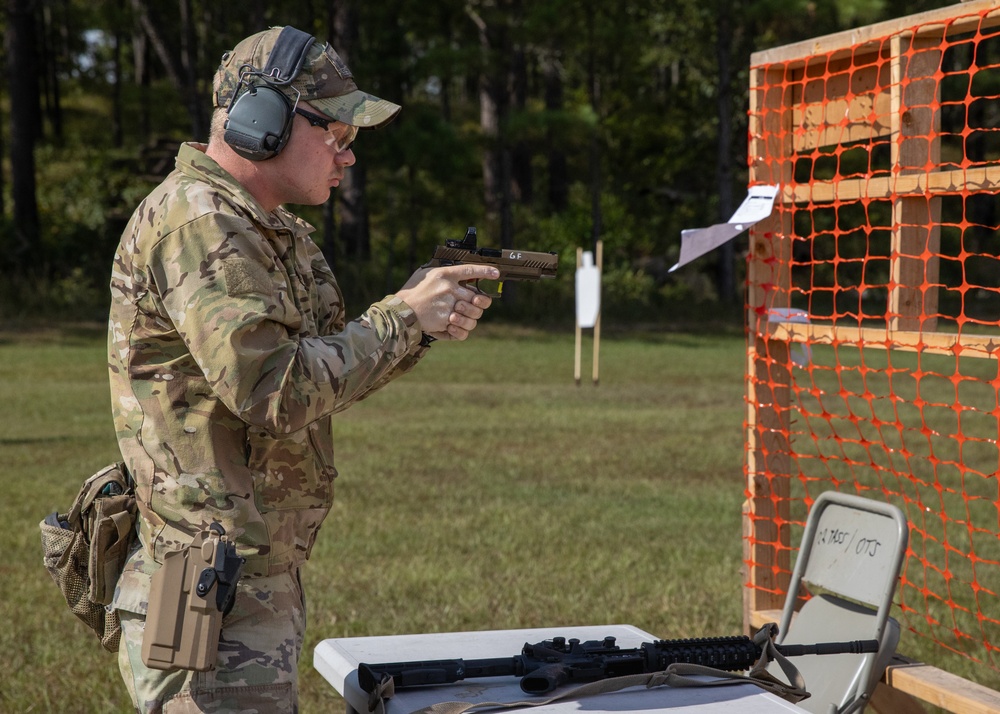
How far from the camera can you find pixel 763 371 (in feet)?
14.4

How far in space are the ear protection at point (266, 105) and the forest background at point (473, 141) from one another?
65.8 ft

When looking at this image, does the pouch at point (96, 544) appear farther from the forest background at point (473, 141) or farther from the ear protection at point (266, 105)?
the forest background at point (473, 141)

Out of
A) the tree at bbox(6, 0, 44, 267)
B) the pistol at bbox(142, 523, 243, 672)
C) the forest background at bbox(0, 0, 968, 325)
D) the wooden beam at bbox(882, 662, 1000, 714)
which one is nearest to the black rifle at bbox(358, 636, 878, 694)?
the pistol at bbox(142, 523, 243, 672)

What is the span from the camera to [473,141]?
25.5 metres

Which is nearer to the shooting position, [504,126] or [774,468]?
[774,468]

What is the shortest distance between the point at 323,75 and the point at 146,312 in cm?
61

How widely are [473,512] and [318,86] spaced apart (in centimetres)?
599

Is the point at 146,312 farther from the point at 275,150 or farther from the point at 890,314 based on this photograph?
the point at 890,314

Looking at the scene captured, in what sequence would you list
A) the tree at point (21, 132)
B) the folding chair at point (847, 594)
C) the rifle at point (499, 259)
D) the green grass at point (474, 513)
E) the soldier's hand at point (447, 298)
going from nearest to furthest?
the soldier's hand at point (447, 298) < the rifle at point (499, 259) < the folding chair at point (847, 594) < the green grass at point (474, 513) < the tree at point (21, 132)

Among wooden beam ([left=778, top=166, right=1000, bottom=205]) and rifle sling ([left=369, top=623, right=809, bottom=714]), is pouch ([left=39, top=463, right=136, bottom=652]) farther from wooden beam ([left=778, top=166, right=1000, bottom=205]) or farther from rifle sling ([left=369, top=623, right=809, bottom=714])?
wooden beam ([left=778, top=166, right=1000, bottom=205])

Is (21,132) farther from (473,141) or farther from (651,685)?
(651,685)

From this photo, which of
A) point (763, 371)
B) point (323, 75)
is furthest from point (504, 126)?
point (323, 75)

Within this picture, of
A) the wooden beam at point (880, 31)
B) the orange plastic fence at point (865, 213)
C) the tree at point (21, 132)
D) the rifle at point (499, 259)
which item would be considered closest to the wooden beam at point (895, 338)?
the orange plastic fence at point (865, 213)

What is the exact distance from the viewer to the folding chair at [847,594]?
3.36 meters
